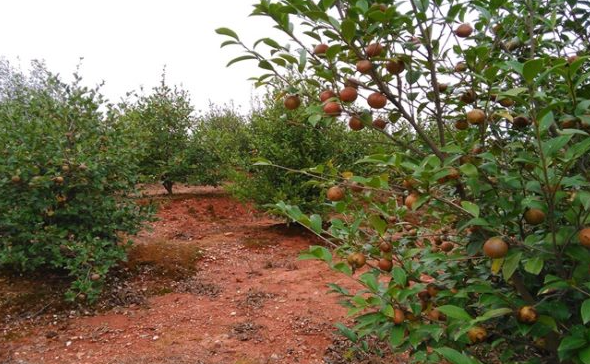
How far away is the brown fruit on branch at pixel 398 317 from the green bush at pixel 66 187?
276 cm

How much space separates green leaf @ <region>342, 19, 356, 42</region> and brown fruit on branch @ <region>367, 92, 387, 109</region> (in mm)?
181

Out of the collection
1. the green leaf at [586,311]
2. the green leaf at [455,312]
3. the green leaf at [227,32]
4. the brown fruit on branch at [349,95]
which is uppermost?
the green leaf at [227,32]

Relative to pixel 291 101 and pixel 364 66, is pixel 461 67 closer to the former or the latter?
pixel 364 66

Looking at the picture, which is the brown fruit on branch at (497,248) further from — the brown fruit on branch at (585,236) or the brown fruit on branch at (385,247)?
the brown fruit on branch at (385,247)

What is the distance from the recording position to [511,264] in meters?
1.12

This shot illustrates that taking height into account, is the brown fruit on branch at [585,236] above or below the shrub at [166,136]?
below

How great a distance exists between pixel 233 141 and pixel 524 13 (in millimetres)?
8965

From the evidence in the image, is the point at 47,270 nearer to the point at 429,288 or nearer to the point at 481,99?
the point at 429,288

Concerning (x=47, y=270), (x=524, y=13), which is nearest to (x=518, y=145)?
(x=524, y=13)

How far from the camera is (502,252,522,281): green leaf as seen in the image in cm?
111

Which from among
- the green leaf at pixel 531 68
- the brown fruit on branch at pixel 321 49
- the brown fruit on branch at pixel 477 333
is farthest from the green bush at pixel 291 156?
the green leaf at pixel 531 68

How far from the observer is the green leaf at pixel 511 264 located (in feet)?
3.64

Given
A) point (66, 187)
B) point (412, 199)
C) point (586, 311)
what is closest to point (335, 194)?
point (412, 199)

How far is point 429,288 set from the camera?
1535 mm
